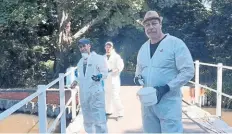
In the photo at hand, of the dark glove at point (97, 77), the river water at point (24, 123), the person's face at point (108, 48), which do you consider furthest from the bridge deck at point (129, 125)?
the river water at point (24, 123)

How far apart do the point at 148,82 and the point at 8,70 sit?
594 inches

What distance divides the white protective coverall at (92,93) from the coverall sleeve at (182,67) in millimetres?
1950

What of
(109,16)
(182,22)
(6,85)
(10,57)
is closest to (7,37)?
(10,57)

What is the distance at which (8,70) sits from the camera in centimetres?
1695

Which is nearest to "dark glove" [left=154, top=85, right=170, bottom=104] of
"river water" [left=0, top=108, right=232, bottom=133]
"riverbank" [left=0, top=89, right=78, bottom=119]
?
"river water" [left=0, top=108, right=232, bottom=133]

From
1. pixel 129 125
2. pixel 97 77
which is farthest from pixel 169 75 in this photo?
pixel 129 125

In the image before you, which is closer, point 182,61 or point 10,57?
point 182,61

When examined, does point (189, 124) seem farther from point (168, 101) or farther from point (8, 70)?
point (8, 70)

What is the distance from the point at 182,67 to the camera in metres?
2.69

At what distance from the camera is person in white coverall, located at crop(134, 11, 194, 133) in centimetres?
269

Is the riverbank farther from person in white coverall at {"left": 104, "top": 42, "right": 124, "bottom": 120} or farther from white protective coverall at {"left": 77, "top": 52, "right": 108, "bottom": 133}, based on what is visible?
white protective coverall at {"left": 77, "top": 52, "right": 108, "bottom": 133}

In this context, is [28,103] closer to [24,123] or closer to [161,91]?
[24,123]

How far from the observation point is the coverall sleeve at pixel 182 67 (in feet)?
8.77

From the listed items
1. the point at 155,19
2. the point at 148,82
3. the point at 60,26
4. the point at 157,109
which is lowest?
the point at 157,109
